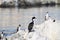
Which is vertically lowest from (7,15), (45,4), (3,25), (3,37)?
(3,37)

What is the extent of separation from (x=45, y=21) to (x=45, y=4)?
0.21 m

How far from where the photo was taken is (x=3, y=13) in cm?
172

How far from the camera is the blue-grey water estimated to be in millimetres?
1698

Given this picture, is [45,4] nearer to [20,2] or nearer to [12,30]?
[20,2]

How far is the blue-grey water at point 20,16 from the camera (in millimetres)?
1698

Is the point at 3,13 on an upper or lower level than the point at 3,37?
upper

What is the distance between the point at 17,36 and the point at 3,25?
0.22 meters

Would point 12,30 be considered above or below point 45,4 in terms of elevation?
below

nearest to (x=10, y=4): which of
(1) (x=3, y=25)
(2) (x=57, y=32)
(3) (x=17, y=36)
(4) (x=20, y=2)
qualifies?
(4) (x=20, y=2)

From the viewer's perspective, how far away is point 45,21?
1.70 metres

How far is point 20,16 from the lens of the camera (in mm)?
1718

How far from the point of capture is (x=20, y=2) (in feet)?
5.72

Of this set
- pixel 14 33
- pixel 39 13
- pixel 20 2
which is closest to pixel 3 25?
pixel 14 33

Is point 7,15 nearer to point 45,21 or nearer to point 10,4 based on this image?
point 10,4
